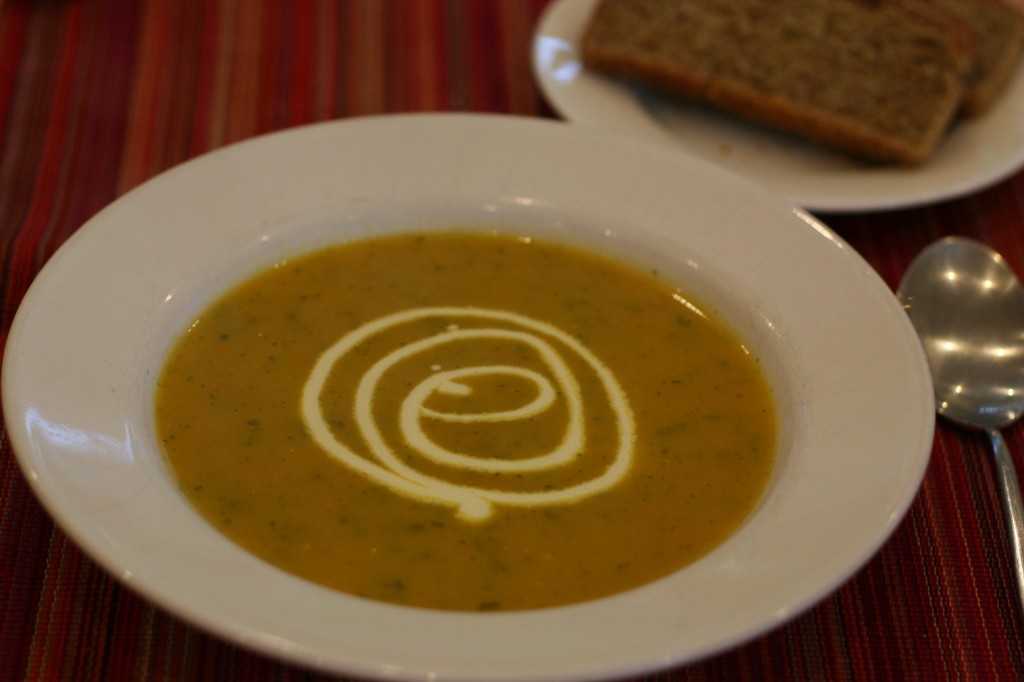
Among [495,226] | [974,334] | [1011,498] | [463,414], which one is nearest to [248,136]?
[495,226]

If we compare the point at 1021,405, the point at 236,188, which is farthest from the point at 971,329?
the point at 236,188

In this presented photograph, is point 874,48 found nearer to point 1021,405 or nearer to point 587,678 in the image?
→ point 1021,405

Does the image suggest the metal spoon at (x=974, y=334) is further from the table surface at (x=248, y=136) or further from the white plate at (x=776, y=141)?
the white plate at (x=776, y=141)

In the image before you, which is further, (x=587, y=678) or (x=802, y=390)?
(x=802, y=390)

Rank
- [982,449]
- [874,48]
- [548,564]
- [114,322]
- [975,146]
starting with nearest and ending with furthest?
[548,564] → [114,322] → [982,449] → [975,146] → [874,48]

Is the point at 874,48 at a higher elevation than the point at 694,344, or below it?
higher

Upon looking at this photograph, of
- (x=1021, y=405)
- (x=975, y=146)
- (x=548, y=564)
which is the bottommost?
(x=548, y=564)

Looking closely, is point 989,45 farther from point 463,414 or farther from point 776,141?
point 463,414

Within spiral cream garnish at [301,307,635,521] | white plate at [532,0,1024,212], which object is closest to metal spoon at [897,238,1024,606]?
white plate at [532,0,1024,212]
